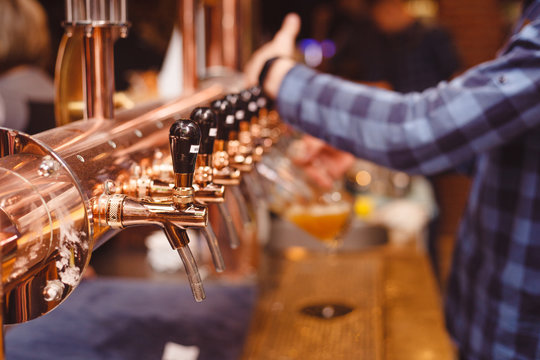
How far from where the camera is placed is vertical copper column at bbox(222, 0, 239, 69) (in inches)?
90.2

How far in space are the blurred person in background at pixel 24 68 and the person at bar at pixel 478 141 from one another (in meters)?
0.96

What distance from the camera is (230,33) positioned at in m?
2.30

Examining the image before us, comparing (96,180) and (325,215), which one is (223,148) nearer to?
(96,180)

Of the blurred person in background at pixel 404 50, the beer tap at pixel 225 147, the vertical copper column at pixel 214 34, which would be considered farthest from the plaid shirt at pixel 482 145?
the blurred person in background at pixel 404 50

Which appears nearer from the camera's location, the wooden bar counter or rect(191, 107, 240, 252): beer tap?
rect(191, 107, 240, 252): beer tap

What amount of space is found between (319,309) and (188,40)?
2.89 feet

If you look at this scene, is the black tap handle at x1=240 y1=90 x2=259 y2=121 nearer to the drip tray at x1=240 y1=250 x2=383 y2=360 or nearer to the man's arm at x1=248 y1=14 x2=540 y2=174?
the man's arm at x1=248 y1=14 x2=540 y2=174

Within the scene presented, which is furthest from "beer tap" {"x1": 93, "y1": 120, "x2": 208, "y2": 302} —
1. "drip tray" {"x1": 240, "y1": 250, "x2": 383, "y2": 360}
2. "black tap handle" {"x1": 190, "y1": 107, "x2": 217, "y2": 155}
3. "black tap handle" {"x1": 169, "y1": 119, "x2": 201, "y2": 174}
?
"drip tray" {"x1": 240, "y1": 250, "x2": 383, "y2": 360}

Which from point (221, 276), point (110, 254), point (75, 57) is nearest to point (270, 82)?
point (75, 57)

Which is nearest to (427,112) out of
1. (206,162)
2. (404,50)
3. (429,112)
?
(429,112)

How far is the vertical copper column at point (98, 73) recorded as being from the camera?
97 cm

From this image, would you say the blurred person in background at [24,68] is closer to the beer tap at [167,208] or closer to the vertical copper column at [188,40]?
the vertical copper column at [188,40]

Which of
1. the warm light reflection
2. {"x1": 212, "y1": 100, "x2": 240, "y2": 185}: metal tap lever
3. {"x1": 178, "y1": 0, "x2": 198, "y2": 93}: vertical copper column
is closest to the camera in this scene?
{"x1": 212, "y1": 100, "x2": 240, "y2": 185}: metal tap lever

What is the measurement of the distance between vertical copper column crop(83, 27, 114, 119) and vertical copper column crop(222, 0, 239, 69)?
1.33 meters
